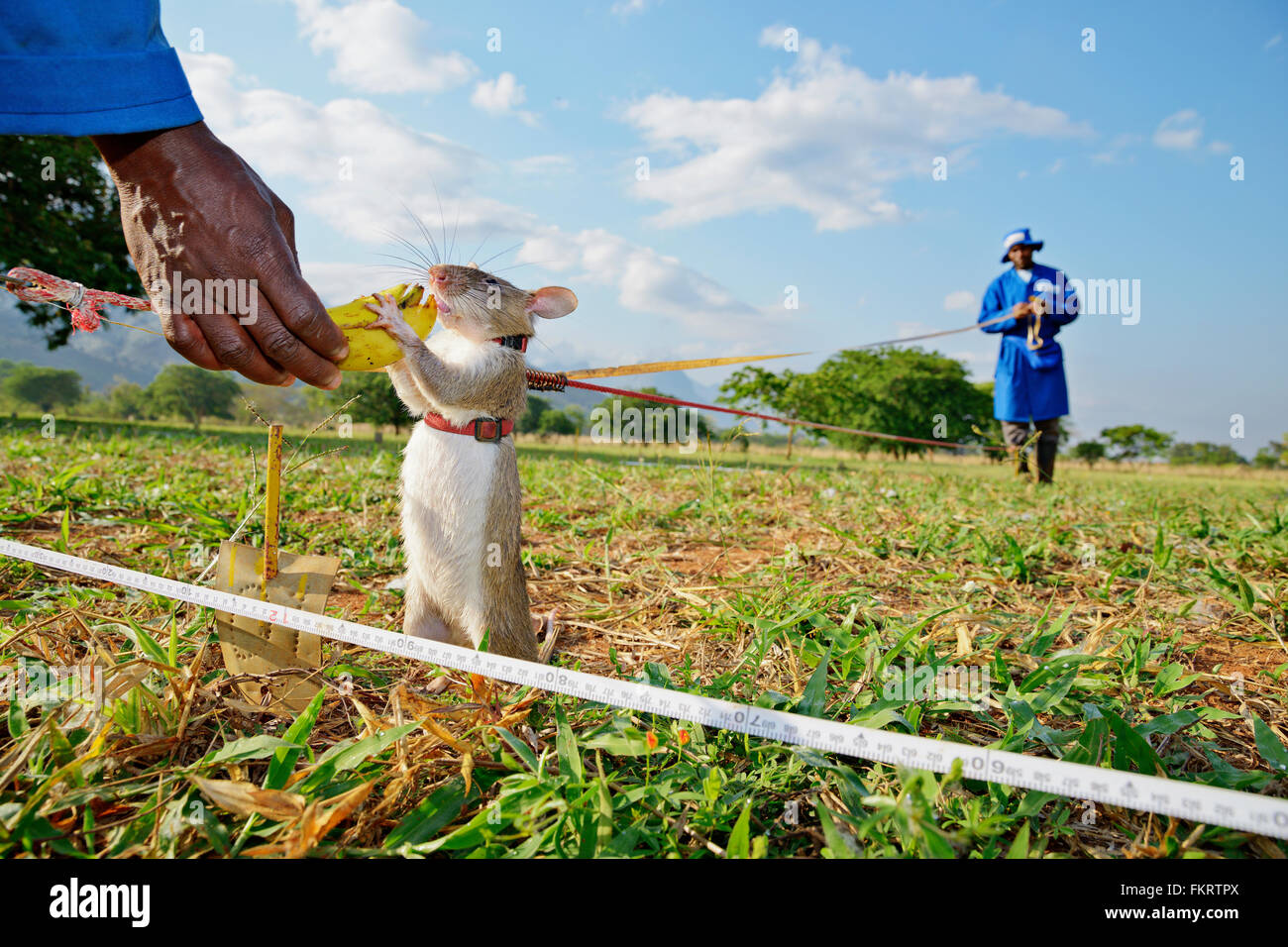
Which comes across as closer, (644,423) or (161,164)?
(161,164)

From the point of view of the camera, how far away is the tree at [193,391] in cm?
5225

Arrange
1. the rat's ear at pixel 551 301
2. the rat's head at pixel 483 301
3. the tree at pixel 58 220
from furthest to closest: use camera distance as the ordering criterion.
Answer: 1. the tree at pixel 58 220
2. the rat's ear at pixel 551 301
3. the rat's head at pixel 483 301

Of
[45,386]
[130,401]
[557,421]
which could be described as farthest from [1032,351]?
[130,401]

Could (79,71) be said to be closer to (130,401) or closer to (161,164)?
(161,164)

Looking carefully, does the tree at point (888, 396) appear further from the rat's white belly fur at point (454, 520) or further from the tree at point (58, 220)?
the rat's white belly fur at point (454, 520)

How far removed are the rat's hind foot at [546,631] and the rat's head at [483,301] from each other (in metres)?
1.22

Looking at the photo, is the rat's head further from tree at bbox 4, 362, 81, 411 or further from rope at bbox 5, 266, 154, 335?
tree at bbox 4, 362, 81, 411

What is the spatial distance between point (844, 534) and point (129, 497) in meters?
4.77

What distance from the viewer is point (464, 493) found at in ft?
8.38

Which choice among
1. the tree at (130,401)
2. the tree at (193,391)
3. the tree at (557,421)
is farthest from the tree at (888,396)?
the tree at (130,401)

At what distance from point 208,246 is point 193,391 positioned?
194 feet

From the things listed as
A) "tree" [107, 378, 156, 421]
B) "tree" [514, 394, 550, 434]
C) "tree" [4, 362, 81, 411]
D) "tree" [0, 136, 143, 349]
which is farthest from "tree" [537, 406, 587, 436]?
"tree" [0, 136, 143, 349]

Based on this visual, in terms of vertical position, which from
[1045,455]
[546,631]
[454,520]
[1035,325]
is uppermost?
[1035,325]

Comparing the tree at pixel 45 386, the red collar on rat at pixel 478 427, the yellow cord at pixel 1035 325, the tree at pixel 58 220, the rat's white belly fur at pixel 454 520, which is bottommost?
the rat's white belly fur at pixel 454 520
